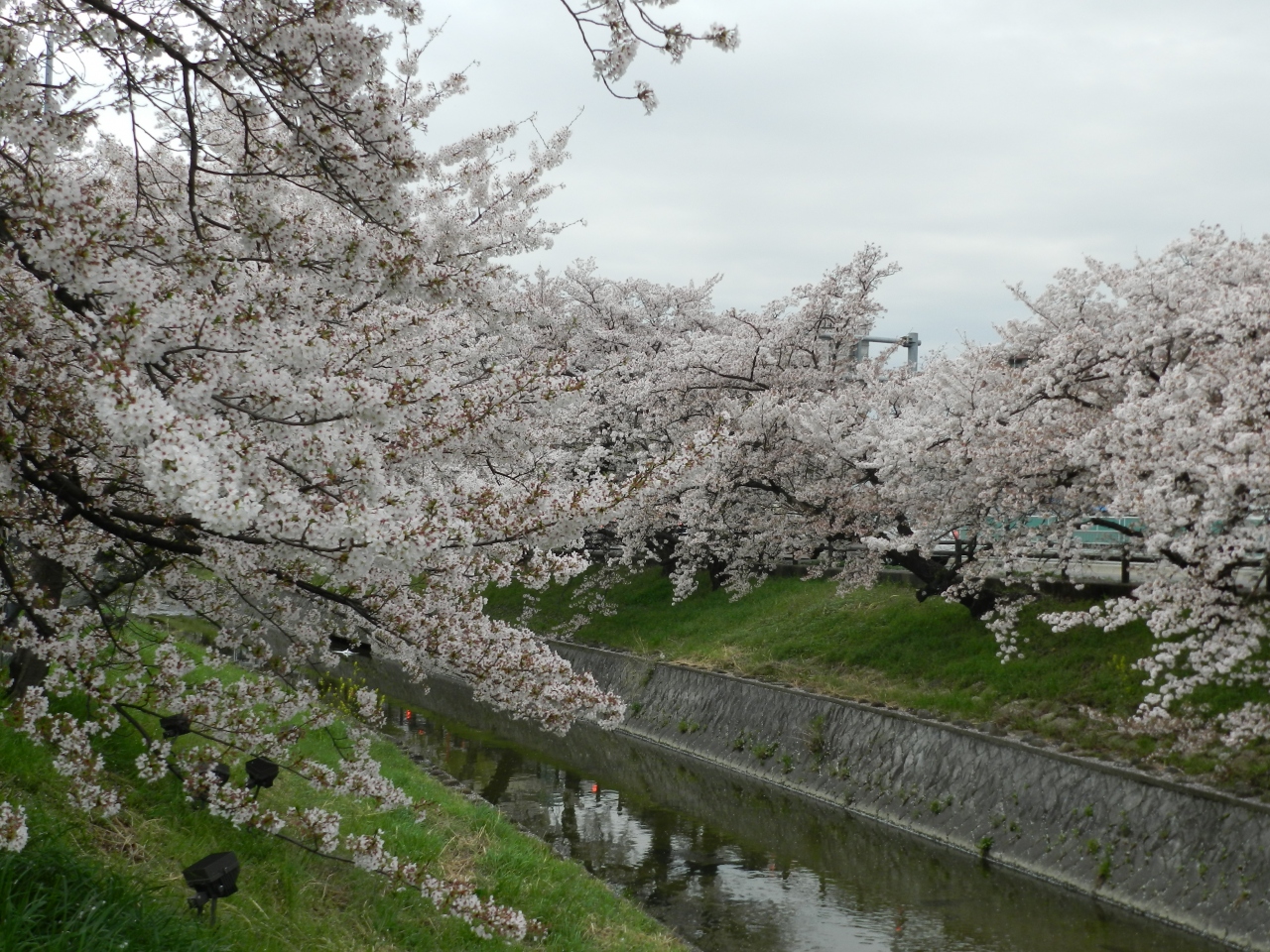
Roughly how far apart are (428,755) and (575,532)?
13727 millimetres

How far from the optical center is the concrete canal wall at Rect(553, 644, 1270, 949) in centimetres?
1054

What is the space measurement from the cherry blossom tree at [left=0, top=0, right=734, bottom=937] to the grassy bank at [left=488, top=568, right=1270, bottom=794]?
823 cm

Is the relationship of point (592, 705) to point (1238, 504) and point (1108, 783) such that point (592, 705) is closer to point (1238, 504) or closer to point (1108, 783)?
point (1238, 504)

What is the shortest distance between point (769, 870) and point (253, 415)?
10841 millimetres

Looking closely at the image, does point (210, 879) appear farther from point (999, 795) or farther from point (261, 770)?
point (999, 795)

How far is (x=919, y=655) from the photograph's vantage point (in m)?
18.1

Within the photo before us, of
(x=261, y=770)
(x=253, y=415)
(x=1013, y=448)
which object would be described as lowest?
(x=261, y=770)

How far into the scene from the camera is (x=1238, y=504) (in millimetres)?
9930

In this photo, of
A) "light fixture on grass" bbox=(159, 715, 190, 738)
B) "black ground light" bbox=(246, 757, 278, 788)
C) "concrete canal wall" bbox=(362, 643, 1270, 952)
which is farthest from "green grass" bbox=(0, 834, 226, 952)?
"concrete canal wall" bbox=(362, 643, 1270, 952)

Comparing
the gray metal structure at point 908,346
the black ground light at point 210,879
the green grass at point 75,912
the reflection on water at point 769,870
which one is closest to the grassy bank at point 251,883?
the green grass at point 75,912

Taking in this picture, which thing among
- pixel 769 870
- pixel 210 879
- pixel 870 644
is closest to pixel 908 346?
pixel 870 644

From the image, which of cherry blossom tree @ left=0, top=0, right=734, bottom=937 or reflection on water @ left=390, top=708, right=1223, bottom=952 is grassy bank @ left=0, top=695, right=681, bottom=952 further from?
reflection on water @ left=390, top=708, right=1223, bottom=952

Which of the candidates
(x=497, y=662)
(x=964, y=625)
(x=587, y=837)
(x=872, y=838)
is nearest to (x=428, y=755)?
(x=587, y=837)

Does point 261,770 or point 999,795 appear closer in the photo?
point 261,770
